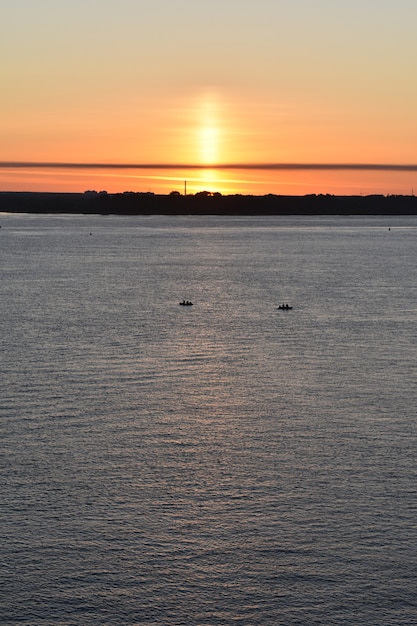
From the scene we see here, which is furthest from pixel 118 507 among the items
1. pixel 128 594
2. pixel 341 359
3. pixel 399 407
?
pixel 341 359

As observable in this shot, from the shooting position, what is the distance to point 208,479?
54.2 m

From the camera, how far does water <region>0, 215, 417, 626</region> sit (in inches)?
1585

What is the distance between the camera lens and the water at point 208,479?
4025cm

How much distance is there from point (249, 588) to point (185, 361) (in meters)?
51.2

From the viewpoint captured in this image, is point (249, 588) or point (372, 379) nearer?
point (249, 588)

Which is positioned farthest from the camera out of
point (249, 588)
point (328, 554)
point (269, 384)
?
point (269, 384)

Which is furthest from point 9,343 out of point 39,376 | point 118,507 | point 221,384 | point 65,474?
point 118,507

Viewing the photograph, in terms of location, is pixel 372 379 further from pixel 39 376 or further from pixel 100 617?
pixel 100 617

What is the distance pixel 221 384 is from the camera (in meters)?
79.9

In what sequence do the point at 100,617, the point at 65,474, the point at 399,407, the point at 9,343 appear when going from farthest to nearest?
1. the point at 9,343
2. the point at 399,407
3. the point at 65,474
4. the point at 100,617

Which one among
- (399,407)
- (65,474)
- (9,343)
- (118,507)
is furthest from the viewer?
(9,343)

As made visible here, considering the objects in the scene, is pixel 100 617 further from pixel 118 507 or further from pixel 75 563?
pixel 118 507

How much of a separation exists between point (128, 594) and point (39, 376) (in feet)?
140

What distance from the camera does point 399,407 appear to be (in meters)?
70.9
